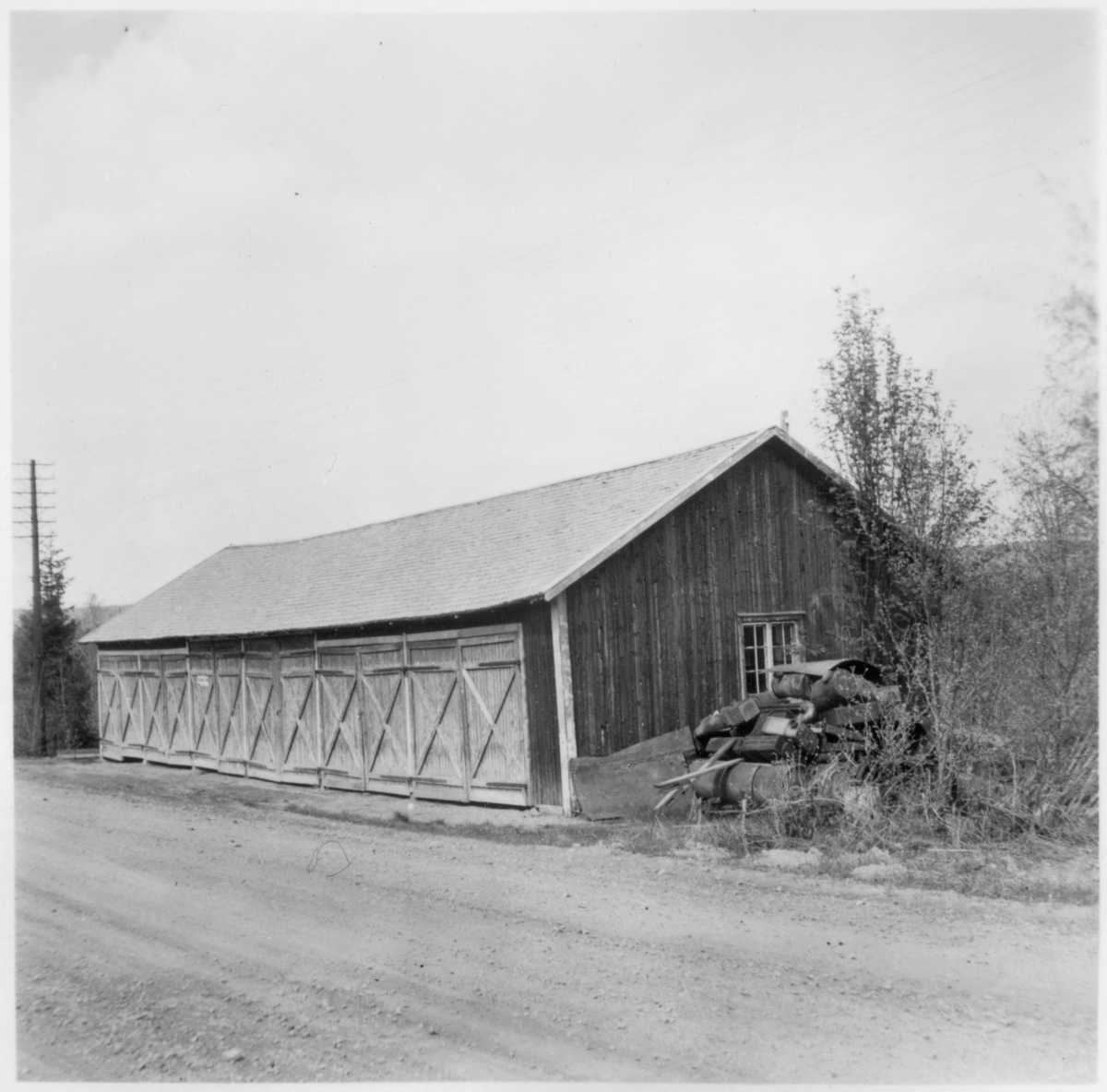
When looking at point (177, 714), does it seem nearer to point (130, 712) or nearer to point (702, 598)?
point (130, 712)

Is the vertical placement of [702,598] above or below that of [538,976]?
above

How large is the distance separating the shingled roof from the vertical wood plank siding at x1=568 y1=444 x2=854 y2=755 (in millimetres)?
424

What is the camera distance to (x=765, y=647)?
1449 centimetres

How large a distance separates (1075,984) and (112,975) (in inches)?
237

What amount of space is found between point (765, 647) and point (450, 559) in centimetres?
533

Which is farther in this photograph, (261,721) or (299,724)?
(261,721)

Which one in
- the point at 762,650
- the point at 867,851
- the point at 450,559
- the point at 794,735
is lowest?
the point at 867,851

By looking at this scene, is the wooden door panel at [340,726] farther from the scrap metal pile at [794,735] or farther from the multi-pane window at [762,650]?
the scrap metal pile at [794,735]

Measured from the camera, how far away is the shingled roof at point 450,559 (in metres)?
13.5

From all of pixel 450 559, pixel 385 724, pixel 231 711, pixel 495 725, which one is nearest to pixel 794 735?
pixel 495 725

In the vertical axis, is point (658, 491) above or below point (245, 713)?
above

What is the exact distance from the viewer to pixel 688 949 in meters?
6.41

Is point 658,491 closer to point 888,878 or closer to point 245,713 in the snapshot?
point 888,878

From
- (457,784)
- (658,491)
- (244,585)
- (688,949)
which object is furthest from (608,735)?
(244,585)
